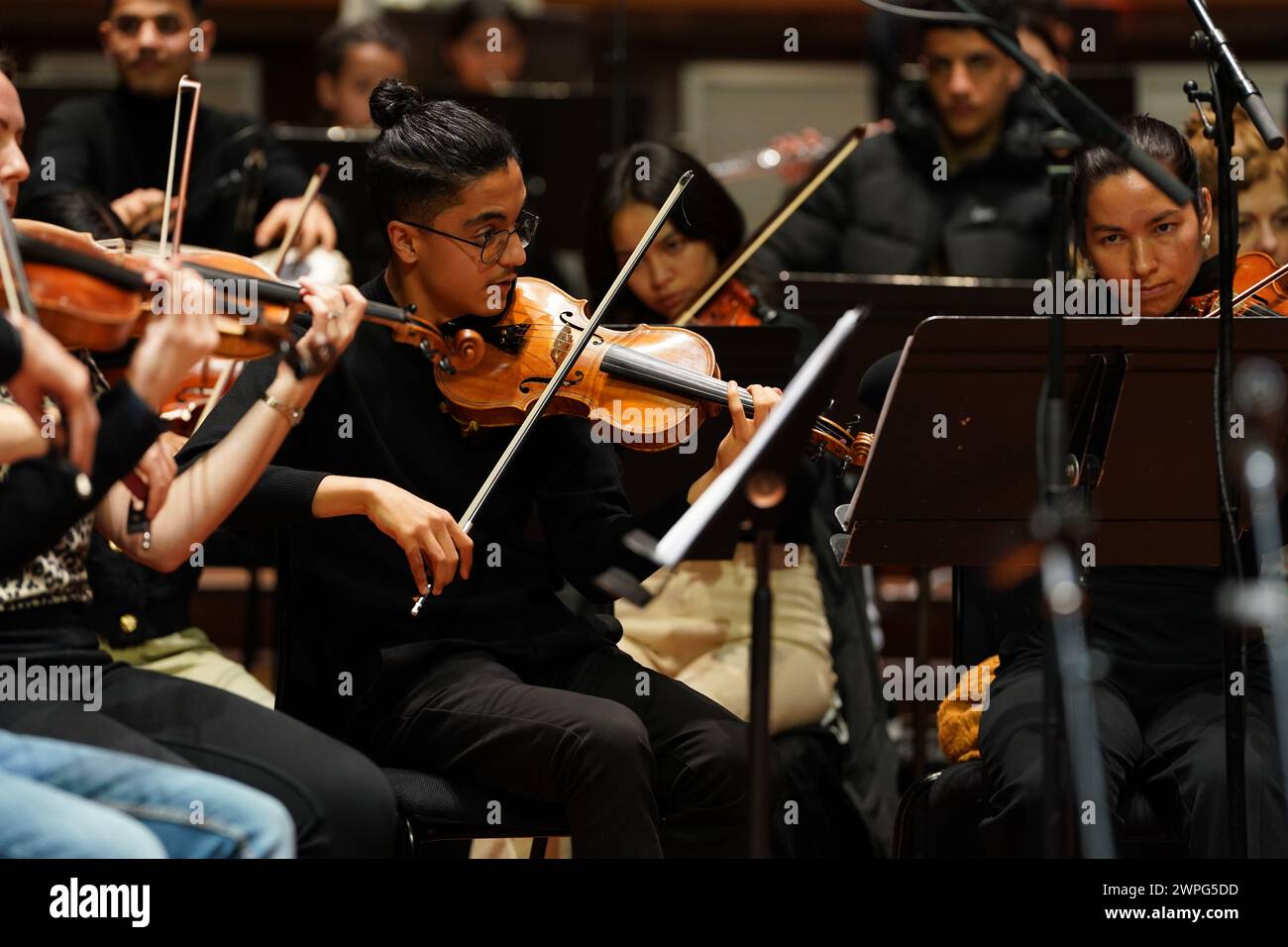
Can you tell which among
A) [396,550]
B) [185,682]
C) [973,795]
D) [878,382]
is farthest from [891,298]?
[185,682]

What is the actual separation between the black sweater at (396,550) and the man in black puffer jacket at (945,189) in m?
1.48

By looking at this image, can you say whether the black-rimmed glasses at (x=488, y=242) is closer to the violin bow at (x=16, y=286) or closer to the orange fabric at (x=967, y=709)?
the violin bow at (x=16, y=286)

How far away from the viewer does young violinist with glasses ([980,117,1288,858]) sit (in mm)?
1994

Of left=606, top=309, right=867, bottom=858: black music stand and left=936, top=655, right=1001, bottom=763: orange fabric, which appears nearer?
left=606, top=309, right=867, bottom=858: black music stand

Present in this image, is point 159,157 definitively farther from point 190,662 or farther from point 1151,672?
point 1151,672

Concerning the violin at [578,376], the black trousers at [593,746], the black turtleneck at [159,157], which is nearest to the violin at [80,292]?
the violin at [578,376]

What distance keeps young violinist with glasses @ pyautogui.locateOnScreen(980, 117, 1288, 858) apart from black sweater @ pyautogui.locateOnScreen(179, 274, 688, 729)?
52cm

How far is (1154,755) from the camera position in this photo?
6.83ft

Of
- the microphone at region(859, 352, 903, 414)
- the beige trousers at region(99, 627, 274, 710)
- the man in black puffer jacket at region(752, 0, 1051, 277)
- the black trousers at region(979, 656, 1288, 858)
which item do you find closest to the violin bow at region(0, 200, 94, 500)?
the beige trousers at region(99, 627, 274, 710)

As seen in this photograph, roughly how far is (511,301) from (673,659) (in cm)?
84

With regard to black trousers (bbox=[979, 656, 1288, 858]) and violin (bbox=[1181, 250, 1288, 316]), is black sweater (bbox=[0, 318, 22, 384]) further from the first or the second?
violin (bbox=[1181, 250, 1288, 316])

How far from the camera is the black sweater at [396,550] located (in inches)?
79.5

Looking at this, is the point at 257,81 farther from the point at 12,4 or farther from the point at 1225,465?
the point at 1225,465

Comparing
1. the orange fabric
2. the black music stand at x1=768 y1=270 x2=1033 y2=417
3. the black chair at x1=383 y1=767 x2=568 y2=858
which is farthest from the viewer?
the black music stand at x1=768 y1=270 x2=1033 y2=417
